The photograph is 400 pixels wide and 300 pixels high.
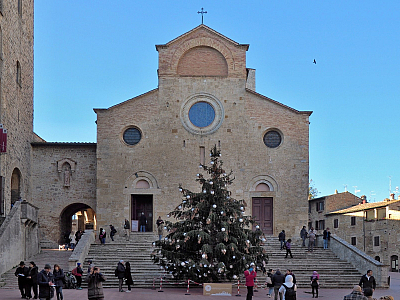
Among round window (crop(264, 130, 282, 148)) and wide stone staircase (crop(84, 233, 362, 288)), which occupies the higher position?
round window (crop(264, 130, 282, 148))

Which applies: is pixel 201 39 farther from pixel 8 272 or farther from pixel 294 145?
pixel 8 272

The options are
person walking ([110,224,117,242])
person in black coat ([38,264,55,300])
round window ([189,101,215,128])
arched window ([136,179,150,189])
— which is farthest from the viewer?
round window ([189,101,215,128])

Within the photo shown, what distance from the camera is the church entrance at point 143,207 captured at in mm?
33781

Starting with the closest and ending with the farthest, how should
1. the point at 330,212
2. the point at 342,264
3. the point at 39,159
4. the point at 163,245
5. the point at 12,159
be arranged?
the point at 163,245 → the point at 342,264 → the point at 12,159 → the point at 39,159 → the point at 330,212

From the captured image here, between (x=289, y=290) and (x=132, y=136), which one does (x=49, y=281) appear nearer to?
(x=289, y=290)

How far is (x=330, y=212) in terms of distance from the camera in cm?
5069

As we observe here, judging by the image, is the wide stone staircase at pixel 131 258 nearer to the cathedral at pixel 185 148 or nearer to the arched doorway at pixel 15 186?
the cathedral at pixel 185 148

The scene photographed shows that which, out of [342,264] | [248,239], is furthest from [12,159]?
[342,264]

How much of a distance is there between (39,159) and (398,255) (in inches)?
994

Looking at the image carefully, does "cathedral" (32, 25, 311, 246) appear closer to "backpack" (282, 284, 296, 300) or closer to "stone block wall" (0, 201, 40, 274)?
"stone block wall" (0, 201, 40, 274)

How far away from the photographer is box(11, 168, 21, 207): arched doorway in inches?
1282

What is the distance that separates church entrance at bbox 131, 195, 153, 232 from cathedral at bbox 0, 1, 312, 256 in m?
0.06

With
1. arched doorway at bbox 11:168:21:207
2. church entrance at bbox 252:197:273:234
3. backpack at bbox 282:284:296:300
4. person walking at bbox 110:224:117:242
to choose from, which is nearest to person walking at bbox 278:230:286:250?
church entrance at bbox 252:197:273:234

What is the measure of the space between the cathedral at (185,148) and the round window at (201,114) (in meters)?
0.06
